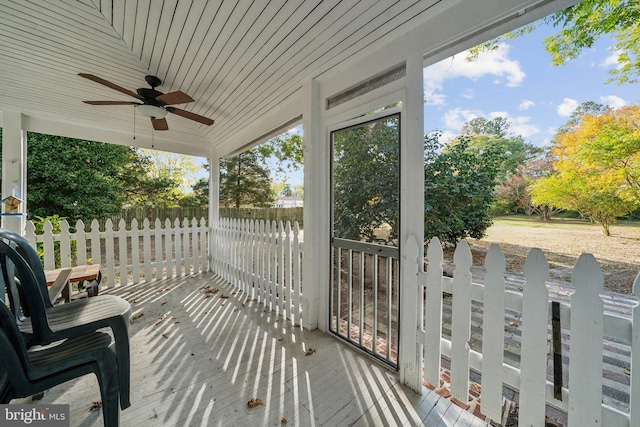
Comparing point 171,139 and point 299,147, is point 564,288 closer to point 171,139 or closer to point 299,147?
point 171,139

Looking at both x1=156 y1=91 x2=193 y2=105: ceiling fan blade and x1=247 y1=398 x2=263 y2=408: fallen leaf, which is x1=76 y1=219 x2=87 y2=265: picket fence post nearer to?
x1=156 y1=91 x2=193 y2=105: ceiling fan blade

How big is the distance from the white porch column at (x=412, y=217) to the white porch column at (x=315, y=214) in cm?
95

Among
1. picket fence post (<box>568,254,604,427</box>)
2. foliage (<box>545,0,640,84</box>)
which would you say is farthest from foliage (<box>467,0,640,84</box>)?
picket fence post (<box>568,254,604,427</box>)

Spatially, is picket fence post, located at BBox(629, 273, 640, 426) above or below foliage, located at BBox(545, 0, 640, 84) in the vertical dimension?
below

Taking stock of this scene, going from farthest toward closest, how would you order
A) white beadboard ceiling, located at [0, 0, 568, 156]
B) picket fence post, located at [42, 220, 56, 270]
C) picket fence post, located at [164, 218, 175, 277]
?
1. picket fence post, located at [164, 218, 175, 277]
2. picket fence post, located at [42, 220, 56, 270]
3. white beadboard ceiling, located at [0, 0, 568, 156]

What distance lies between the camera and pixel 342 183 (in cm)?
248

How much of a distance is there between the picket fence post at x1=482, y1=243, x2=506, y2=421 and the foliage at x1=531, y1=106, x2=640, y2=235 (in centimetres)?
80

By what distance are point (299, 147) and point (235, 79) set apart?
20.5 ft

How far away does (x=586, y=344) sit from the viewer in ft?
3.83

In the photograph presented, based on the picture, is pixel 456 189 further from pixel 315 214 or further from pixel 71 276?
pixel 71 276

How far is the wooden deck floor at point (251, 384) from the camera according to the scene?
60.6 inches

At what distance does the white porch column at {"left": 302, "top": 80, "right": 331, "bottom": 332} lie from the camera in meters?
2.62

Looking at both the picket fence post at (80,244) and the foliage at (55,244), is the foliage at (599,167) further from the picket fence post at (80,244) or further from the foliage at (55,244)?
the foliage at (55,244)

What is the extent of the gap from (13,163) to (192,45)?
3.44m
